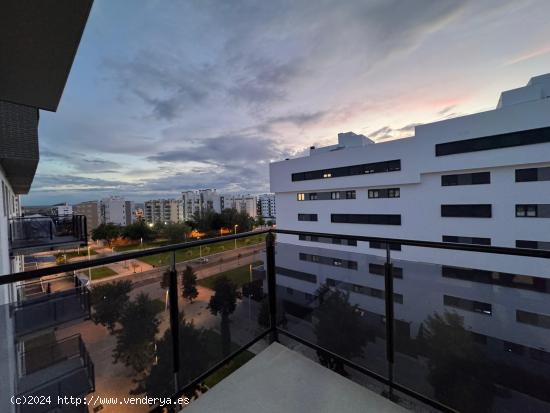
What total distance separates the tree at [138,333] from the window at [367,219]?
16139 millimetres

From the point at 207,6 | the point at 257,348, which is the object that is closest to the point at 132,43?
the point at 207,6

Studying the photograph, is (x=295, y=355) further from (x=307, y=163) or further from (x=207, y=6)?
(x=307, y=163)

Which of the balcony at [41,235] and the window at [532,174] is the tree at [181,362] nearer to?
the balcony at [41,235]

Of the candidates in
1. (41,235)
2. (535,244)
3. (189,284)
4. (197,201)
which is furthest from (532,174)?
(197,201)

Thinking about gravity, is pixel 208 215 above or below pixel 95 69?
below

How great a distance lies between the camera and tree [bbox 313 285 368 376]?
6.50 feet

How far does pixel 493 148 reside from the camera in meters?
11.8

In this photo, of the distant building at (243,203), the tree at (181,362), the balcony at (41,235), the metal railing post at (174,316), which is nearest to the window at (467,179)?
the tree at (181,362)

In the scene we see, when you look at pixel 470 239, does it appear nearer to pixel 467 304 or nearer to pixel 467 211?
pixel 467 211

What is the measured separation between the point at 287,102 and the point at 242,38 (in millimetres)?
4860

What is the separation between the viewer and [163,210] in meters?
63.6

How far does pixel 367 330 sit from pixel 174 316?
1.80 meters

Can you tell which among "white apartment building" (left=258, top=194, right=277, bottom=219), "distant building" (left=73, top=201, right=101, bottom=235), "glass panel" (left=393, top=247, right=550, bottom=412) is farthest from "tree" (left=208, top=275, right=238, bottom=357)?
"white apartment building" (left=258, top=194, right=277, bottom=219)

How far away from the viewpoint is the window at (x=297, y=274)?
93.7 inches
